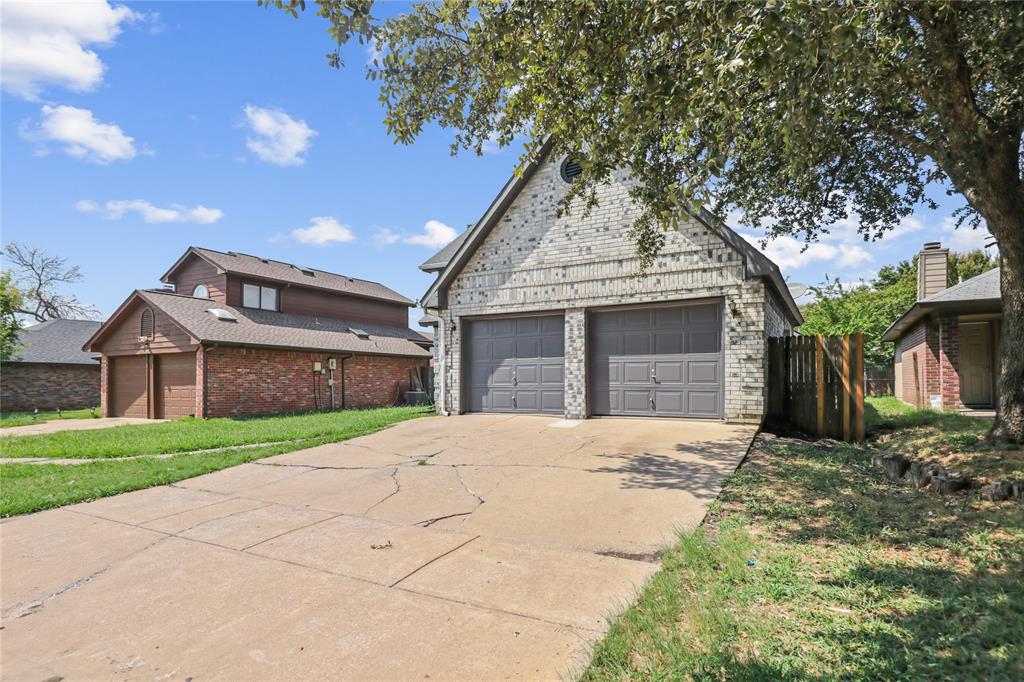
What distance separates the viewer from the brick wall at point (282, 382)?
16969 mm

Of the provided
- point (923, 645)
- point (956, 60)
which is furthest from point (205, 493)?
point (956, 60)

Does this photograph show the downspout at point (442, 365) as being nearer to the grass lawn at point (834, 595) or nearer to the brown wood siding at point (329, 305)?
the grass lawn at point (834, 595)

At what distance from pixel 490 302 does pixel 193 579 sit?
9.89 metres

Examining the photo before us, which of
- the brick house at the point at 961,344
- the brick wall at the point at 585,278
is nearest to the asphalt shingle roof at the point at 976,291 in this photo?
the brick house at the point at 961,344

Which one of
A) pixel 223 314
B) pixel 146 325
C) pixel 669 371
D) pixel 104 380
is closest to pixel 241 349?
pixel 223 314

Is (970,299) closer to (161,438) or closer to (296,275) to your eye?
(161,438)

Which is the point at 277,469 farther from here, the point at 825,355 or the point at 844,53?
the point at 825,355

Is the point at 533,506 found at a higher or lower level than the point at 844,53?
lower

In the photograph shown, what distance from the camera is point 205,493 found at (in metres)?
6.38

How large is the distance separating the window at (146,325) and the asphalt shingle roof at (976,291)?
80.7ft

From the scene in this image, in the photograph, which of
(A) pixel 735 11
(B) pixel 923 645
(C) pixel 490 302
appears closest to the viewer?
(B) pixel 923 645

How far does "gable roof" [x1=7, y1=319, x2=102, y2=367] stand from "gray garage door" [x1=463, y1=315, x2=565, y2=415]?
21.8m

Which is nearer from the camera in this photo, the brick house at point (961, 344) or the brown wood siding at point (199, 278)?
the brick house at point (961, 344)

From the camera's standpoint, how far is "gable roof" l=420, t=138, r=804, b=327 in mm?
10102
